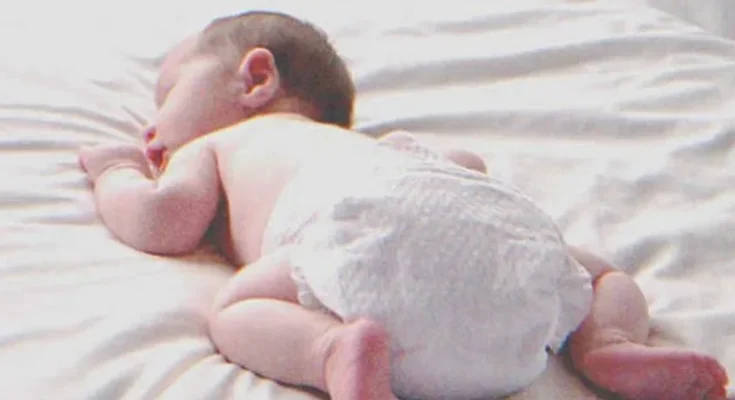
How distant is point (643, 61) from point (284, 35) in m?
0.51

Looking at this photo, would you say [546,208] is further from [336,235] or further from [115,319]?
[115,319]

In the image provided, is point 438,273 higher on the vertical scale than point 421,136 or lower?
higher

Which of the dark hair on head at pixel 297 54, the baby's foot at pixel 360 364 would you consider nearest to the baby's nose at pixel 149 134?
the dark hair on head at pixel 297 54

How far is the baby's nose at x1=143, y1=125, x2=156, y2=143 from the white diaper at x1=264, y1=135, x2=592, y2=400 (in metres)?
0.33

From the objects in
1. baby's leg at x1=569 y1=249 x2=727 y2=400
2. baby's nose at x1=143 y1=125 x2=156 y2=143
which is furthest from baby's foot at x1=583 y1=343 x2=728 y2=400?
baby's nose at x1=143 y1=125 x2=156 y2=143

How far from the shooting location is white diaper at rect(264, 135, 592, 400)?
0.83m

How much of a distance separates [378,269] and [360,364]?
0.09m

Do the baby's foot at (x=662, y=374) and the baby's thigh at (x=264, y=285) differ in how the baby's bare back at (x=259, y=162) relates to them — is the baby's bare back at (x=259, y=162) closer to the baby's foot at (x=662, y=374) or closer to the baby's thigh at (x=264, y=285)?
the baby's thigh at (x=264, y=285)

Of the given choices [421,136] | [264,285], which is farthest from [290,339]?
[421,136]

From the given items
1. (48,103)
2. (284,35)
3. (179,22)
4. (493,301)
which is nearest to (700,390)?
(493,301)

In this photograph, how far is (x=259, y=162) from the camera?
1037 mm

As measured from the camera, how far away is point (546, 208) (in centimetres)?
118

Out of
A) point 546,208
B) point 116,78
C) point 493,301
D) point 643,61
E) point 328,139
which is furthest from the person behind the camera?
point 643,61

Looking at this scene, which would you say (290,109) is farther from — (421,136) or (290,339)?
(290,339)
